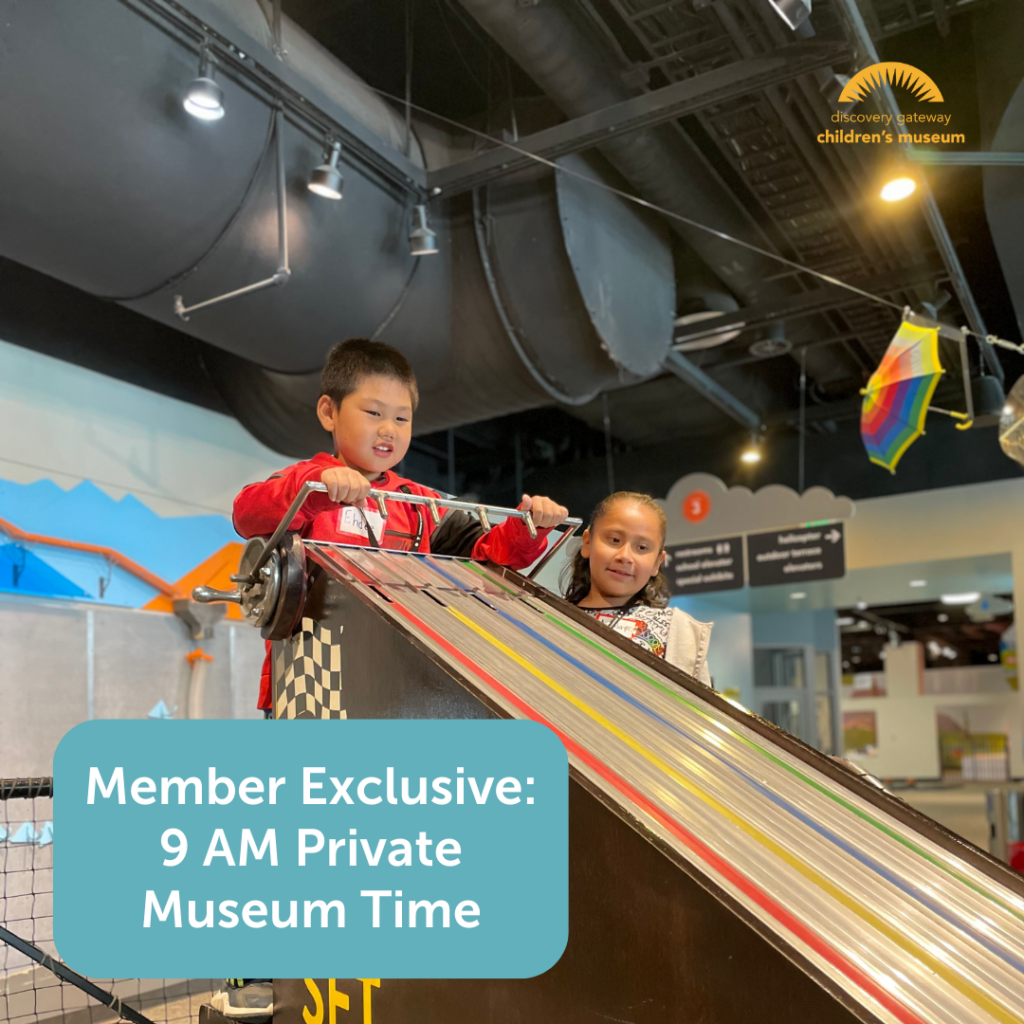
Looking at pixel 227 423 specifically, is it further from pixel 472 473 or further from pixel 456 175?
pixel 472 473

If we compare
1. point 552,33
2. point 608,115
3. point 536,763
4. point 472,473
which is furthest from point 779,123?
point 472,473

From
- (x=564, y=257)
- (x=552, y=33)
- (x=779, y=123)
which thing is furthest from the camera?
(x=779, y=123)

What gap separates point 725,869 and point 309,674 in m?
0.68

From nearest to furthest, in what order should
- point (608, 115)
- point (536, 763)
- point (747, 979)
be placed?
1. point (747, 979)
2. point (536, 763)
3. point (608, 115)

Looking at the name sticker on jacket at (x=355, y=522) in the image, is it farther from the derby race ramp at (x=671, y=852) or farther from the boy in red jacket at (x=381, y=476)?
the derby race ramp at (x=671, y=852)

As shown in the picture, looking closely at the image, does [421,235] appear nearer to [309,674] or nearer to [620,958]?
[309,674]

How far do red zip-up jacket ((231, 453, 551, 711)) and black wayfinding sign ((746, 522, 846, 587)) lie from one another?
464 cm

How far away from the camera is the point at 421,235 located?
3.46 meters

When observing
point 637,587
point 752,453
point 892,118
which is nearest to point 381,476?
point 637,587

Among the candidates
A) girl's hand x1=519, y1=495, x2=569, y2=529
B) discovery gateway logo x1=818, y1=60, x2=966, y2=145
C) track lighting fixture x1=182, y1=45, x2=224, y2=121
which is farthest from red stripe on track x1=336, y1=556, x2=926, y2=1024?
discovery gateway logo x1=818, y1=60, x2=966, y2=145

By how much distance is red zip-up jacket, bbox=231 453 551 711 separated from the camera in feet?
4.80

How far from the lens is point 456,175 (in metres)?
3.68

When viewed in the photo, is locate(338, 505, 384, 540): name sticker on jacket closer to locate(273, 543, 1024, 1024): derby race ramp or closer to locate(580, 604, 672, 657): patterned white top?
locate(273, 543, 1024, 1024): derby race ramp

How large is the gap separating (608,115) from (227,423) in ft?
7.58
